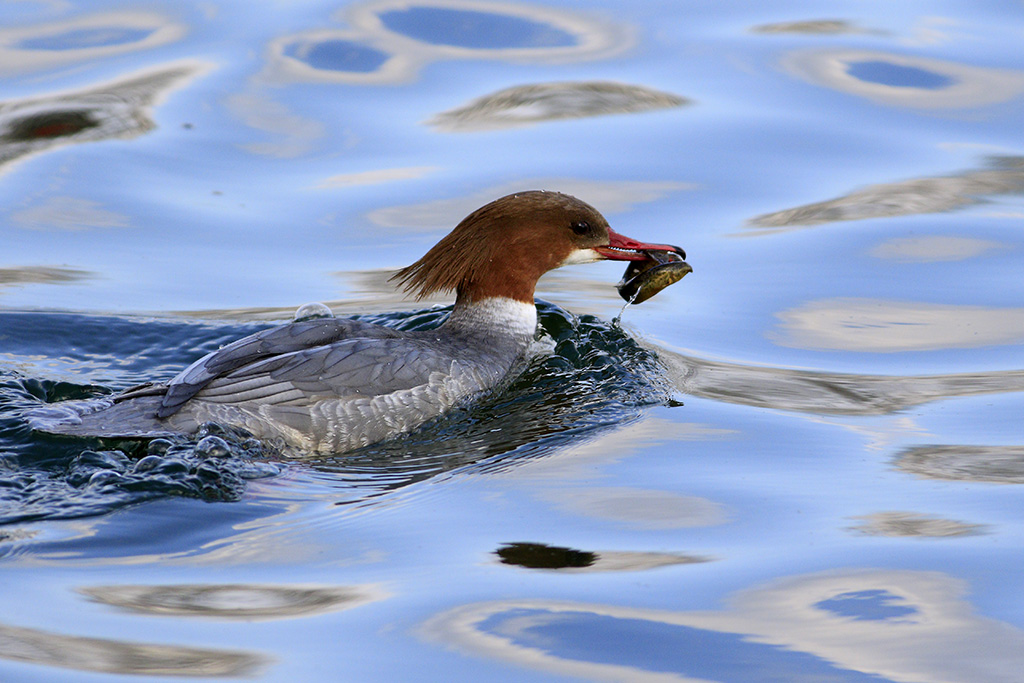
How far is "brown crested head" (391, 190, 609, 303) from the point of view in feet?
22.3

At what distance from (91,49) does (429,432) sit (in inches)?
274

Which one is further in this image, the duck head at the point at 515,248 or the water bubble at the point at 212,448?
the duck head at the point at 515,248

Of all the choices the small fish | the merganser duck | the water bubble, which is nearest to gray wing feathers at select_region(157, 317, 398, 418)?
the merganser duck

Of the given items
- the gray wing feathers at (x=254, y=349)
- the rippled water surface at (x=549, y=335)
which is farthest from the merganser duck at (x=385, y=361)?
the rippled water surface at (x=549, y=335)

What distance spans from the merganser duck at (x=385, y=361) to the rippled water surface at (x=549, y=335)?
149mm

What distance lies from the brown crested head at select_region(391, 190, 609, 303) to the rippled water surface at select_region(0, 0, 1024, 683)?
60 centimetres

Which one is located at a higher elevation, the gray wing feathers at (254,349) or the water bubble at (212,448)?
the gray wing feathers at (254,349)

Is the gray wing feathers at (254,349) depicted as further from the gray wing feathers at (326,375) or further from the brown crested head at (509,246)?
the brown crested head at (509,246)

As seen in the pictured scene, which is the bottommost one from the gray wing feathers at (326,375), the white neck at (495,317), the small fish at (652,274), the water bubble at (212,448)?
the water bubble at (212,448)

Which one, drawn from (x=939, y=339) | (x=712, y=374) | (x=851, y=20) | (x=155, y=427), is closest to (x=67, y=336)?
(x=155, y=427)

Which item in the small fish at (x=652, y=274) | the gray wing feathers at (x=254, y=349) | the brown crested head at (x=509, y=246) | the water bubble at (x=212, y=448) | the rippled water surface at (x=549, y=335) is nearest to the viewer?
the rippled water surface at (x=549, y=335)

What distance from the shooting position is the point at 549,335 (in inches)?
292

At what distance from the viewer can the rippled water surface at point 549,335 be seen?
409cm

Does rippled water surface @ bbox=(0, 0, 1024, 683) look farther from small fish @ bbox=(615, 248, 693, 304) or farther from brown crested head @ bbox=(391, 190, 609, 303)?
brown crested head @ bbox=(391, 190, 609, 303)
